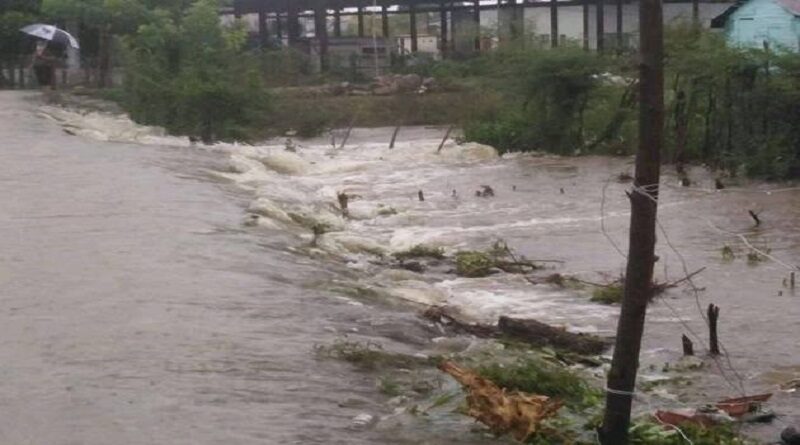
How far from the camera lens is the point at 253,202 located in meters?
17.6

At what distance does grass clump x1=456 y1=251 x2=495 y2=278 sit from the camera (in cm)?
1379

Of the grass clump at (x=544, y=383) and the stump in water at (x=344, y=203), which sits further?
the stump in water at (x=344, y=203)

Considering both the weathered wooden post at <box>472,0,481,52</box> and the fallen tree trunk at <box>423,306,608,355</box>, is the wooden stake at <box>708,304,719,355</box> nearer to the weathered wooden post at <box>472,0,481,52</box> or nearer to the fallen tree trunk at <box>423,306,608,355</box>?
the fallen tree trunk at <box>423,306,608,355</box>

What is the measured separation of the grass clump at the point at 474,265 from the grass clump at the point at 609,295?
64.3 inches

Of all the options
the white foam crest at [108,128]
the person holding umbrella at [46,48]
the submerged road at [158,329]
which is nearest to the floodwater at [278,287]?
the submerged road at [158,329]

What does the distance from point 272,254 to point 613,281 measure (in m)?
3.34

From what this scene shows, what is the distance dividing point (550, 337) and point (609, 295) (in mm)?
2293

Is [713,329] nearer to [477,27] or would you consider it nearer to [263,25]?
[477,27]

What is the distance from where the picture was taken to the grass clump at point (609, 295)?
12.2 metres

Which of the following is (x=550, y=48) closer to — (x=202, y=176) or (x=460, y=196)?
(x=460, y=196)

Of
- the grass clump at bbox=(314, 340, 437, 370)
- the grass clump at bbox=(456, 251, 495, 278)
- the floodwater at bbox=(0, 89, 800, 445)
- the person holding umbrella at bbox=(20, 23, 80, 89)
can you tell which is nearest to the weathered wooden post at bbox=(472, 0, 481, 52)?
the person holding umbrella at bbox=(20, 23, 80, 89)

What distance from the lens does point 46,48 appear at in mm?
39344

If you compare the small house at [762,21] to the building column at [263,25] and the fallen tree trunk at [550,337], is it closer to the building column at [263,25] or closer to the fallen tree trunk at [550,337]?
the building column at [263,25]

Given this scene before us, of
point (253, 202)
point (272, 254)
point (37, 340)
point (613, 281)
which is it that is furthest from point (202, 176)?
point (37, 340)
